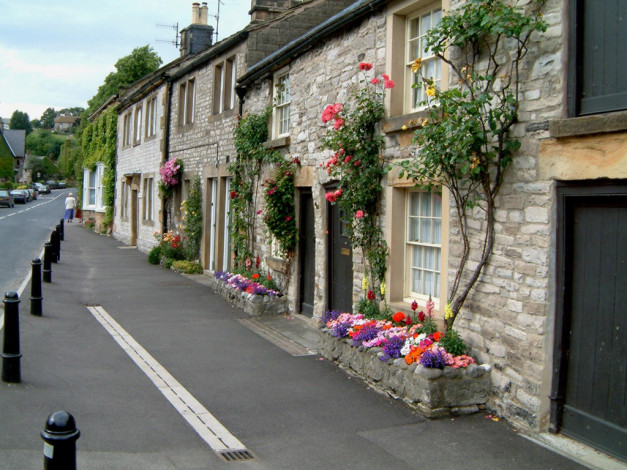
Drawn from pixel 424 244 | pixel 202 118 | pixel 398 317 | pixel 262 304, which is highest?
pixel 202 118

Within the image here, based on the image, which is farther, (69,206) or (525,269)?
(69,206)

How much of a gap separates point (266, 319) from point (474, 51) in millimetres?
6270

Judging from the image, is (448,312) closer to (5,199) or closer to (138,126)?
(138,126)

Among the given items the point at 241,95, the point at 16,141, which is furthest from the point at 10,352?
the point at 16,141

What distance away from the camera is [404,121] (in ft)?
26.2

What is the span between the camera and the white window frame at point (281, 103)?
39.9ft

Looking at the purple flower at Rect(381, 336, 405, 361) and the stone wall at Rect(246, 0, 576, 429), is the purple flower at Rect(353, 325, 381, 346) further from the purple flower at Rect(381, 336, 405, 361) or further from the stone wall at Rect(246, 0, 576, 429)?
Result: the stone wall at Rect(246, 0, 576, 429)

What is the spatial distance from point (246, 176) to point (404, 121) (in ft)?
21.2

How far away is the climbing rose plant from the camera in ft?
28.2

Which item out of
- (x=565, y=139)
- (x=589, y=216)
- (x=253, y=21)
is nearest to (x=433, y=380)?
(x=589, y=216)

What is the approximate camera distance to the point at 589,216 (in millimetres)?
5551

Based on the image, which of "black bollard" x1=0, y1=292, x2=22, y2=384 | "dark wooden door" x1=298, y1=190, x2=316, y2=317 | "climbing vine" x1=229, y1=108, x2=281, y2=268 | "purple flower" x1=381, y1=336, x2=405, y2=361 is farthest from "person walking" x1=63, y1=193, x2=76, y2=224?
"purple flower" x1=381, y1=336, x2=405, y2=361

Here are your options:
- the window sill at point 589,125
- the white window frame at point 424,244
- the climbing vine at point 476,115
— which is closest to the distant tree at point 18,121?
the white window frame at point 424,244

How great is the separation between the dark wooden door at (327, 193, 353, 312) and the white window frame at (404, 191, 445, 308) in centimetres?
146
